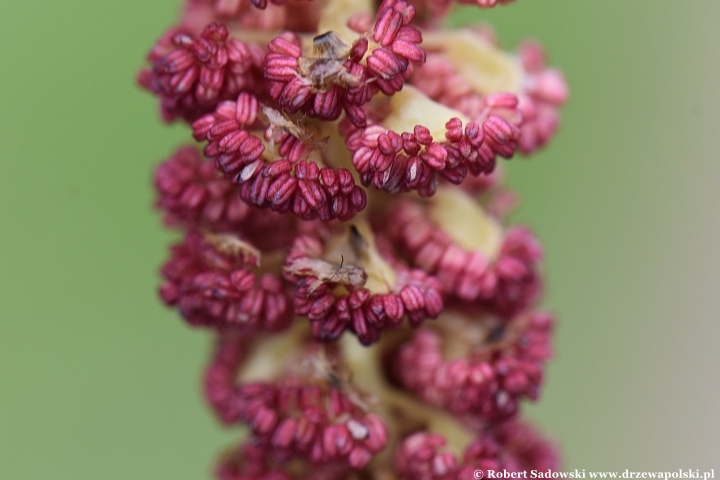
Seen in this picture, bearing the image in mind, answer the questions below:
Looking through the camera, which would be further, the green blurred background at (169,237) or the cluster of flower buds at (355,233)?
the green blurred background at (169,237)

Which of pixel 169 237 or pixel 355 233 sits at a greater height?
pixel 169 237

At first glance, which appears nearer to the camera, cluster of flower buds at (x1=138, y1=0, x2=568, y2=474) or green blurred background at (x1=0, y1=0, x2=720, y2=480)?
cluster of flower buds at (x1=138, y1=0, x2=568, y2=474)

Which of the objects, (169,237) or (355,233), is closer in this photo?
(355,233)

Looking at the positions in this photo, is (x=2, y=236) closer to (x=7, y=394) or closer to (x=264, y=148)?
(x=7, y=394)

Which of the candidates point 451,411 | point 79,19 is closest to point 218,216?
point 451,411
